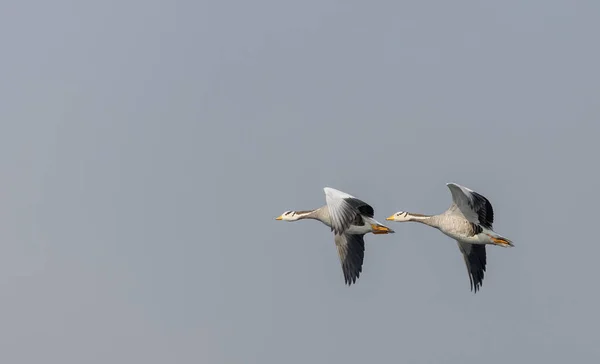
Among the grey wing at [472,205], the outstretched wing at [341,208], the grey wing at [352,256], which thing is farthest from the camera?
the grey wing at [352,256]

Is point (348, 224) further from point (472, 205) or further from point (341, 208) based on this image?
point (472, 205)

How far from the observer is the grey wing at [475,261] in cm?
6994

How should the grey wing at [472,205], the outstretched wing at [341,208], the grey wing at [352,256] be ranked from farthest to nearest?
1. the grey wing at [352,256]
2. the grey wing at [472,205]
3. the outstretched wing at [341,208]

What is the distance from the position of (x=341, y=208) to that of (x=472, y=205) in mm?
5189

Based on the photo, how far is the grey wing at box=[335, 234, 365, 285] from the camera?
6956 centimetres

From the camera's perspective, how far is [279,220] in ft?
244

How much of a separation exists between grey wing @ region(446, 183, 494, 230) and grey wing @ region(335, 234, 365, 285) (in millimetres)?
4684

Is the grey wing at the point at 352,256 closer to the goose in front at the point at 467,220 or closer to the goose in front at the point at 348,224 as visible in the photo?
the goose in front at the point at 348,224

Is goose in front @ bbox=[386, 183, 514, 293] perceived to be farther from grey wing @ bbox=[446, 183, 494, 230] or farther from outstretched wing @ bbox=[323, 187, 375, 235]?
outstretched wing @ bbox=[323, 187, 375, 235]

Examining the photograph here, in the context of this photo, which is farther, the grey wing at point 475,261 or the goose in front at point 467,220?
Answer: the grey wing at point 475,261

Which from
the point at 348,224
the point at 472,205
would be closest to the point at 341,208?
the point at 348,224

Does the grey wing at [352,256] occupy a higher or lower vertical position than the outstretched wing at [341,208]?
lower

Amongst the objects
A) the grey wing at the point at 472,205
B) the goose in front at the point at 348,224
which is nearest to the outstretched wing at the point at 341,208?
the goose in front at the point at 348,224

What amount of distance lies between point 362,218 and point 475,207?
491cm
